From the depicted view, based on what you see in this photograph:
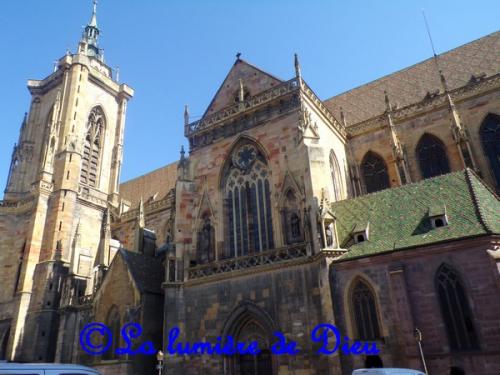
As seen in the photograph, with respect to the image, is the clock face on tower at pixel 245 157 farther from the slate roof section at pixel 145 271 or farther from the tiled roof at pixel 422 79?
the tiled roof at pixel 422 79

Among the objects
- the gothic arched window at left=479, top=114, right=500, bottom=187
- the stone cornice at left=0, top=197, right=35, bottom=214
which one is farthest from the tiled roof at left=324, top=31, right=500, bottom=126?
the stone cornice at left=0, top=197, right=35, bottom=214

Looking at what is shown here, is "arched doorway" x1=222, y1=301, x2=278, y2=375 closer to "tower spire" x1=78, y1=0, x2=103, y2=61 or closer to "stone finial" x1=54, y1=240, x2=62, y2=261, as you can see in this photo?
"stone finial" x1=54, y1=240, x2=62, y2=261

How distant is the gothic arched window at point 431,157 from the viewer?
2061 cm

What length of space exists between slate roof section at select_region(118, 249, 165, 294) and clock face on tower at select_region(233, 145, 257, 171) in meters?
6.55

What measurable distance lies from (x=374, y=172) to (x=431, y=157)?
9.43 ft

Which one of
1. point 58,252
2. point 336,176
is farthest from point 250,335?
point 58,252

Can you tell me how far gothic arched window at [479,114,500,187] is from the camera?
19.1 m

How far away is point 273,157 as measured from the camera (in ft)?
60.7

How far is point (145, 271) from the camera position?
2005cm

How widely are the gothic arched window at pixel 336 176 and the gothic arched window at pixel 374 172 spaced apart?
2260 mm

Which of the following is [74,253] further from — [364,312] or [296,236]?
[364,312]

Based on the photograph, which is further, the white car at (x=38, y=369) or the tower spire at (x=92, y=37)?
the tower spire at (x=92, y=37)

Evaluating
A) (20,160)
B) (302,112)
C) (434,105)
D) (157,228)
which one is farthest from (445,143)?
(20,160)

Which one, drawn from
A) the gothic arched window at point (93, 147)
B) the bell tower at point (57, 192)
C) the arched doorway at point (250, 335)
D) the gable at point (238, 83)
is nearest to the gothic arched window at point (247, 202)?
the arched doorway at point (250, 335)
